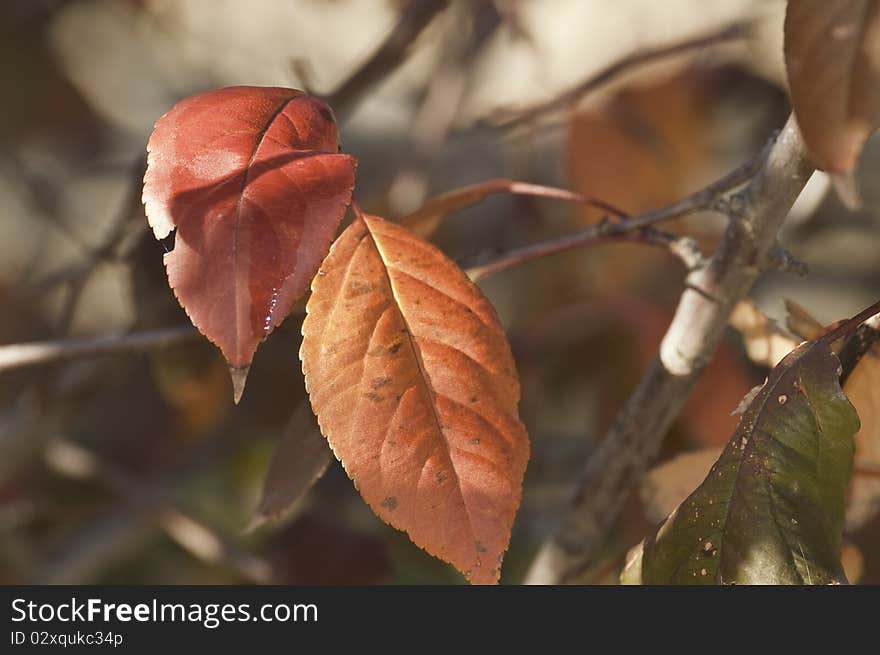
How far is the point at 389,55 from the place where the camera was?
898 mm

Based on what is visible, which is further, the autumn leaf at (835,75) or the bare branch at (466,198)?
the bare branch at (466,198)

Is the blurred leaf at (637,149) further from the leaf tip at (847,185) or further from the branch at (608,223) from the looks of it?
the leaf tip at (847,185)

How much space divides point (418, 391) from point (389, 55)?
48 centimetres

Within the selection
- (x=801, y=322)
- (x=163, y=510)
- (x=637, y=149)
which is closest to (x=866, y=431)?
(x=801, y=322)

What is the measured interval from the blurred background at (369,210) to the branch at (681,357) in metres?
0.03

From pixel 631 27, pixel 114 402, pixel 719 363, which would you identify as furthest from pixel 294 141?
pixel 631 27

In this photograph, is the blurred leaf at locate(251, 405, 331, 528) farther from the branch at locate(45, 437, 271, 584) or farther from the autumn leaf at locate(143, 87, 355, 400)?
the branch at locate(45, 437, 271, 584)

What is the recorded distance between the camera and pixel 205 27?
186cm

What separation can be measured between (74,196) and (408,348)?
159cm

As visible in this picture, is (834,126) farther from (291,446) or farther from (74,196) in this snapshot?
(74,196)

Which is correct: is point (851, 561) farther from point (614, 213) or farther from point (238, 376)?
point (238, 376)

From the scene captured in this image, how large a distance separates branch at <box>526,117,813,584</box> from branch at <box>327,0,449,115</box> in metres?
0.37

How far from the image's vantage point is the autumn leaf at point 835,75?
0.42 meters

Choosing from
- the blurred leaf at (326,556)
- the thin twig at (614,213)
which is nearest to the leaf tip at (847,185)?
the thin twig at (614,213)
